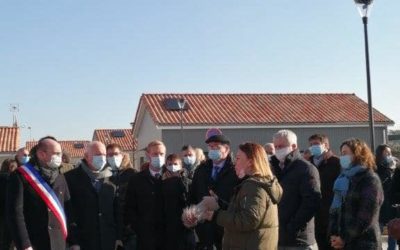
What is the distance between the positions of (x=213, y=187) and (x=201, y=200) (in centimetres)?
29

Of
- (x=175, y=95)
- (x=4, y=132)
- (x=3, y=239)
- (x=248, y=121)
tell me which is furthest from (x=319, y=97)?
(x=3, y=239)

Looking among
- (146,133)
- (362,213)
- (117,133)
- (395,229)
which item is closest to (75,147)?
(117,133)

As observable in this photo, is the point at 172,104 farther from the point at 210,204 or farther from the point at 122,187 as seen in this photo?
the point at 210,204

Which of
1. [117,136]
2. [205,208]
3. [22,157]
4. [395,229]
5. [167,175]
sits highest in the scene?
[117,136]

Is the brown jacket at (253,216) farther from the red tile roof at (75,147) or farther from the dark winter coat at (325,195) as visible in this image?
the red tile roof at (75,147)

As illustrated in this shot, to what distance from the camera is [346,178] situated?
19.9 feet

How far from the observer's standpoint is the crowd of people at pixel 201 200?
190 inches

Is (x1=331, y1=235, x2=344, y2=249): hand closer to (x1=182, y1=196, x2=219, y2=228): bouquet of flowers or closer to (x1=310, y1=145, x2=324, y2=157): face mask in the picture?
(x1=182, y1=196, x2=219, y2=228): bouquet of flowers

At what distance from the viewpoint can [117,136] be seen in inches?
2131

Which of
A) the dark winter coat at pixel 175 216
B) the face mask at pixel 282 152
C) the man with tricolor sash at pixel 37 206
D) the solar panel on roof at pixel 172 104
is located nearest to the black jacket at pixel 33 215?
the man with tricolor sash at pixel 37 206

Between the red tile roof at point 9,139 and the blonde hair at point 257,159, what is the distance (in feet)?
100

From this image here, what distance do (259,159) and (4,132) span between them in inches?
1314

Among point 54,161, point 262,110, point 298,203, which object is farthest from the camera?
point 262,110

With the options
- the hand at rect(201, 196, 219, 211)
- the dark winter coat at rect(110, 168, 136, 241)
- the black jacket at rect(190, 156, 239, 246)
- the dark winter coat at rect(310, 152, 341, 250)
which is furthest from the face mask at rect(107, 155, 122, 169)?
the dark winter coat at rect(310, 152, 341, 250)
